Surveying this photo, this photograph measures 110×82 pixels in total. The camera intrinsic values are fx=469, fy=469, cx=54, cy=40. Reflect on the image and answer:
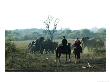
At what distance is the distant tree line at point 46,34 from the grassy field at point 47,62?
0.13 m

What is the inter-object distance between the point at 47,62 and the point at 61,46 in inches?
15.7

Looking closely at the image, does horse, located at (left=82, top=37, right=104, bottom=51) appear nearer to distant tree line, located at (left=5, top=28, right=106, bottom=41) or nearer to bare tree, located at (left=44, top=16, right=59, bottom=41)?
distant tree line, located at (left=5, top=28, right=106, bottom=41)

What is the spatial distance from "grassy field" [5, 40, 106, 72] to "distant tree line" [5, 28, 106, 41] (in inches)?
5.0

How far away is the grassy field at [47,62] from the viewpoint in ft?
28.7

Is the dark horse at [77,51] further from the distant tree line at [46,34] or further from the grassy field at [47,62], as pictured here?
the distant tree line at [46,34]

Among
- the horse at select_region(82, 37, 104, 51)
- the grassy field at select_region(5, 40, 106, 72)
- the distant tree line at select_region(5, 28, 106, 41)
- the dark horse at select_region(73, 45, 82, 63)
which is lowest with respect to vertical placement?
the grassy field at select_region(5, 40, 106, 72)

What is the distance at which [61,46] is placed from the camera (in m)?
8.77

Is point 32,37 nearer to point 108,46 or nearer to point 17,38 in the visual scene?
point 17,38

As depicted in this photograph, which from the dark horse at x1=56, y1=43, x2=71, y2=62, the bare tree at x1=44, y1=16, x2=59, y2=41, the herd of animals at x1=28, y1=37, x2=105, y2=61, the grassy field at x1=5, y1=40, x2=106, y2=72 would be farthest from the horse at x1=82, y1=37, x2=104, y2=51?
the bare tree at x1=44, y1=16, x2=59, y2=41

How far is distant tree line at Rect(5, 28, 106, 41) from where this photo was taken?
875 centimetres

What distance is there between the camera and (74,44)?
877 centimetres

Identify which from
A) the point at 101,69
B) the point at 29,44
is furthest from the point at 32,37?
the point at 101,69
